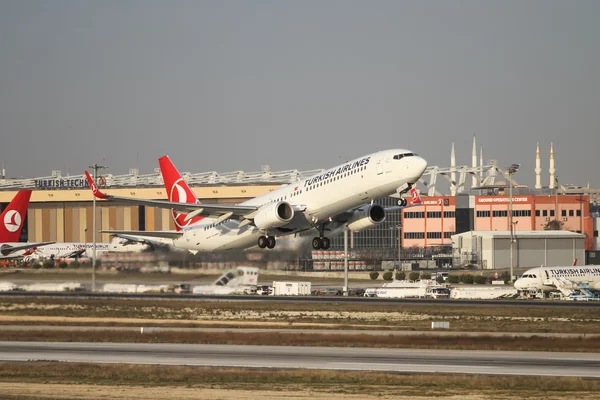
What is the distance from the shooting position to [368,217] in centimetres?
6325

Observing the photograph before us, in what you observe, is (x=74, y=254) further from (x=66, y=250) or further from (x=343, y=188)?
(x=343, y=188)

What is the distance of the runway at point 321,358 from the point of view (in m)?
37.9

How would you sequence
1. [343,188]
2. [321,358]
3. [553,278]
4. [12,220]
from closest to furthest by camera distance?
[321,358] < [343,188] < [553,278] < [12,220]

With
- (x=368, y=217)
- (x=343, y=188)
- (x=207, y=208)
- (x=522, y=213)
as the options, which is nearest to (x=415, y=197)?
(x=368, y=217)

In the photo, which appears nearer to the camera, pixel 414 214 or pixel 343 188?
pixel 343 188

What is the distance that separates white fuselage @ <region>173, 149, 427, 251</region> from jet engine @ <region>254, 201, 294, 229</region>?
2.60ft

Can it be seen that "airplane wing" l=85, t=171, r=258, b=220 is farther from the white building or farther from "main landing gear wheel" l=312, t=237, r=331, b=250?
the white building

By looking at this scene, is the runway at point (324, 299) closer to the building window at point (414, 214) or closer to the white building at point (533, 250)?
the white building at point (533, 250)

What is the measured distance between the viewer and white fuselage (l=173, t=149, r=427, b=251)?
5516cm

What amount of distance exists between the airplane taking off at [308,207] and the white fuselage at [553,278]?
28608 mm

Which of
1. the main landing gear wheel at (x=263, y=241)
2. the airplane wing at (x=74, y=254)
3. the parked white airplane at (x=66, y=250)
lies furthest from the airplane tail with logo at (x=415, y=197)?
the airplane wing at (x=74, y=254)

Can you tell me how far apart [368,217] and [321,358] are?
75.1 ft

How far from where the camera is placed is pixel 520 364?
128 ft

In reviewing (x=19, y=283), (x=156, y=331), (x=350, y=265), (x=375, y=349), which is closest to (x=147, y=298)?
(x=19, y=283)
